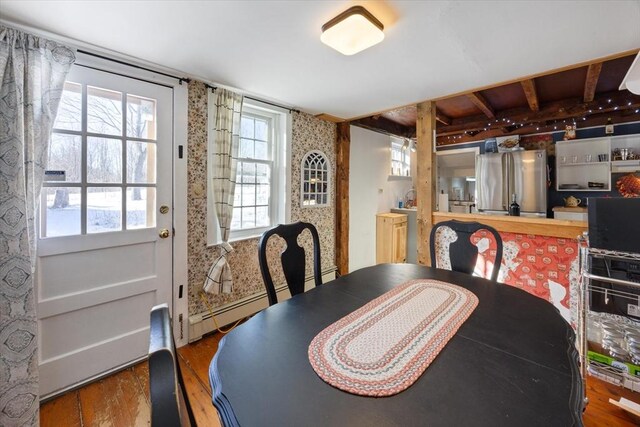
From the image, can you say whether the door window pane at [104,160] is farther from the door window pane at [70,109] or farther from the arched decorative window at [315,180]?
the arched decorative window at [315,180]

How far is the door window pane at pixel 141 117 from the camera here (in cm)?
201

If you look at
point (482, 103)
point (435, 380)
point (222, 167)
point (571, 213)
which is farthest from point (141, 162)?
point (571, 213)

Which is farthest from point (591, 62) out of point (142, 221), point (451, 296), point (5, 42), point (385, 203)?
point (5, 42)

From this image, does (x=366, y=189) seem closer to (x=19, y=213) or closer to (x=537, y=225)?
(x=537, y=225)

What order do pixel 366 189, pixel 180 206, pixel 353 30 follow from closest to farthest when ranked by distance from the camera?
pixel 353 30 < pixel 180 206 < pixel 366 189

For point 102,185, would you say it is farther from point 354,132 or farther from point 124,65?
A: point 354,132

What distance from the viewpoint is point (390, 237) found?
414cm

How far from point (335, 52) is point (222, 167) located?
133cm

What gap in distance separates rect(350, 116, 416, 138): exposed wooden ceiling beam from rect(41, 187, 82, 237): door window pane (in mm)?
3083

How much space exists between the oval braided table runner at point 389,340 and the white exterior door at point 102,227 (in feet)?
5.77

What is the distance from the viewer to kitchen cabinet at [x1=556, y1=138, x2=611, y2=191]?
4055 mm

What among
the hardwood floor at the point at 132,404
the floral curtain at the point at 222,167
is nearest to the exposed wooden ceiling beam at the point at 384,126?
the floral curtain at the point at 222,167

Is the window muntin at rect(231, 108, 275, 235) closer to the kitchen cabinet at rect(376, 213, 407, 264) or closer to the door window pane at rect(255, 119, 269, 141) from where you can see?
the door window pane at rect(255, 119, 269, 141)

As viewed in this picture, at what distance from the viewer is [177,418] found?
411mm
